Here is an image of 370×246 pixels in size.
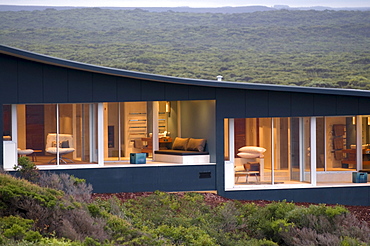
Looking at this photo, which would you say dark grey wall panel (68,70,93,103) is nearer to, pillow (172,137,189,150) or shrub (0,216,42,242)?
pillow (172,137,189,150)

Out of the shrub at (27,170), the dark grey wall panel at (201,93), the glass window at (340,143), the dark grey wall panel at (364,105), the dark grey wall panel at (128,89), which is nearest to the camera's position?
the shrub at (27,170)

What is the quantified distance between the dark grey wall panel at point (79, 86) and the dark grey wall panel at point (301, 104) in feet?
16.5

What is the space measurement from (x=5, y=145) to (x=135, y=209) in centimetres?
354

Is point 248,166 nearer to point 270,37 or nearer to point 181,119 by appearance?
point 181,119

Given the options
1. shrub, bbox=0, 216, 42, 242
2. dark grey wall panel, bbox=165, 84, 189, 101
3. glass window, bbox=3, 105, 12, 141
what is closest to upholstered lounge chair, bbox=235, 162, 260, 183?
dark grey wall panel, bbox=165, 84, 189, 101

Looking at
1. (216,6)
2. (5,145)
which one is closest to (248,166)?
(5,145)

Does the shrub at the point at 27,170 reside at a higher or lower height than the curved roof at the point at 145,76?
lower

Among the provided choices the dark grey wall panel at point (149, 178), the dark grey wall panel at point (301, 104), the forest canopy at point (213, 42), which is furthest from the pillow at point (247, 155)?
the forest canopy at point (213, 42)

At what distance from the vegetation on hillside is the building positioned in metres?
1.02

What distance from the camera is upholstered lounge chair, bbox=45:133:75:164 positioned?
13367 mm

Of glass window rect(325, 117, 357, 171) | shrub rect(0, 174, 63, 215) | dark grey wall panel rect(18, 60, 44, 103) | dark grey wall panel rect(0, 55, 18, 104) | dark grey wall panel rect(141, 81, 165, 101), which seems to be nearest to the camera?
shrub rect(0, 174, 63, 215)

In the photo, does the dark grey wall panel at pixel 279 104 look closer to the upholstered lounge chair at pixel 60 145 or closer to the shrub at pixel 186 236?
the upholstered lounge chair at pixel 60 145

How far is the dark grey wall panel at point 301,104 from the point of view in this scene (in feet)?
46.6

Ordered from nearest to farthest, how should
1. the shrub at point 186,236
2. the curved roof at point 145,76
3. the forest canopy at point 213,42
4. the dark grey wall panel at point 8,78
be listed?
1. the shrub at point 186,236
2. the curved roof at point 145,76
3. the dark grey wall panel at point 8,78
4. the forest canopy at point 213,42
